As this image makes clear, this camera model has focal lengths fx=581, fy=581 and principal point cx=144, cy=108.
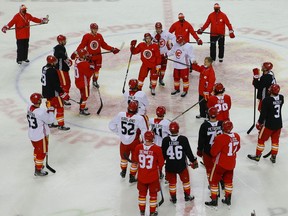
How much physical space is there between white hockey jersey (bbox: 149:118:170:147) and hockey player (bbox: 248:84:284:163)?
1.62 m

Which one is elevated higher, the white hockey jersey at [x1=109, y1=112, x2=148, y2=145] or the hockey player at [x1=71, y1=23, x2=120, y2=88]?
the hockey player at [x1=71, y1=23, x2=120, y2=88]

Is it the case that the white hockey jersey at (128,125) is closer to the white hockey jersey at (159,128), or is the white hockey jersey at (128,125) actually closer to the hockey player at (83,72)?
the white hockey jersey at (159,128)

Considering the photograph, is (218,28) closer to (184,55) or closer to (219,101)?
(184,55)

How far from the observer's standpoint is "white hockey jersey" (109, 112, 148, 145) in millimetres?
8250

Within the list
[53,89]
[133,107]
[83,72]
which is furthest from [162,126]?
[83,72]

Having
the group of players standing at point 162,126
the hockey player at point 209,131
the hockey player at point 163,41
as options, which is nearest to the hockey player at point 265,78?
the group of players standing at point 162,126

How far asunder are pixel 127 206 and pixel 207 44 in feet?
25.5

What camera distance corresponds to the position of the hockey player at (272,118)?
8703 millimetres

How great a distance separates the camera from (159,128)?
8164 millimetres

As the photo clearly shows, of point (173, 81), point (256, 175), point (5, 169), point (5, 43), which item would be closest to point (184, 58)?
point (173, 81)

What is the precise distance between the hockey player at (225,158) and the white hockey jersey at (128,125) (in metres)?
1.13

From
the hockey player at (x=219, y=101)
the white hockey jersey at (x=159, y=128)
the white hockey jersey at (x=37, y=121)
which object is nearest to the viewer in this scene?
the white hockey jersey at (x=159, y=128)

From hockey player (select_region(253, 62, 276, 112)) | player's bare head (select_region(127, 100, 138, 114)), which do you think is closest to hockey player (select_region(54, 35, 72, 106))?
player's bare head (select_region(127, 100, 138, 114))

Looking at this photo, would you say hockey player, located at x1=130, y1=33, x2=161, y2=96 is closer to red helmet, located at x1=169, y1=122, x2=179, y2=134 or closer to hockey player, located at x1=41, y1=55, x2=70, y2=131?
hockey player, located at x1=41, y1=55, x2=70, y2=131
